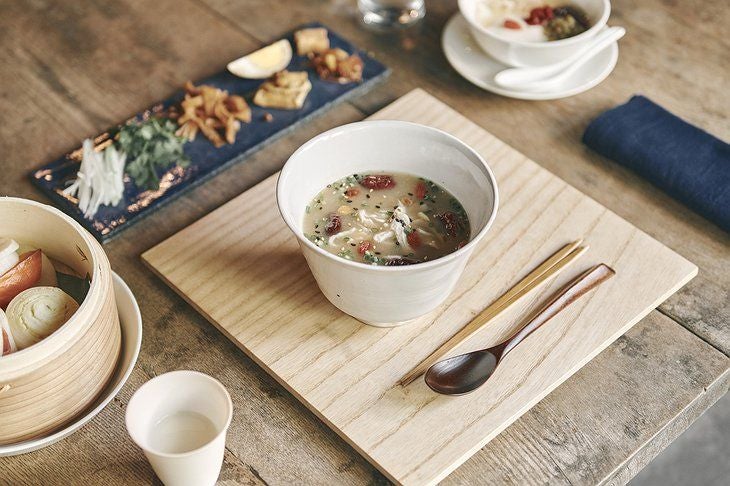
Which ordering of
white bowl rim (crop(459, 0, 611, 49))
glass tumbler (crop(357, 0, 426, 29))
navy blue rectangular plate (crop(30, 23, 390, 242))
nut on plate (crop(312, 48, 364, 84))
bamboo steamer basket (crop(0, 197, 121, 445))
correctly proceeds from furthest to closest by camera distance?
glass tumbler (crop(357, 0, 426, 29)), nut on plate (crop(312, 48, 364, 84)), white bowl rim (crop(459, 0, 611, 49)), navy blue rectangular plate (crop(30, 23, 390, 242)), bamboo steamer basket (crop(0, 197, 121, 445))

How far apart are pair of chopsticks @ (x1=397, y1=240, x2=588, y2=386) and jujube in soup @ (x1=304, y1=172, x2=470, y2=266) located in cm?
13

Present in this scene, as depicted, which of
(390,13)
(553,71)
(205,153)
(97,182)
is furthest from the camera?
(390,13)

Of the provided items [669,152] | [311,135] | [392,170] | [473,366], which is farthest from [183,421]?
[669,152]

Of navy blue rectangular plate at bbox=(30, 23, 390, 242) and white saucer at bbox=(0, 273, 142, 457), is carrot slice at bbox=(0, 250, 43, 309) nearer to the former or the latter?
white saucer at bbox=(0, 273, 142, 457)

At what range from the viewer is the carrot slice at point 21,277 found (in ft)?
3.88

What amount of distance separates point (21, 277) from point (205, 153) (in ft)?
1.75

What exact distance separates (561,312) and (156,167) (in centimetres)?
80

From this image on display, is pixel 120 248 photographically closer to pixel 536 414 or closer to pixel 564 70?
pixel 536 414

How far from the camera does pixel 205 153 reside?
1.65 m

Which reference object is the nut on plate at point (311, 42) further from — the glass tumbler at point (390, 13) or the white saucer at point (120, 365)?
the white saucer at point (120, 365)

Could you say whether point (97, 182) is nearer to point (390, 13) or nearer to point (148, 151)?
point (148, 151)

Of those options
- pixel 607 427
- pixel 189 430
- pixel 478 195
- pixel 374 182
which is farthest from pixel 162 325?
pixel 607 427

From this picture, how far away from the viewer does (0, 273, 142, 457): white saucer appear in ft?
3.83

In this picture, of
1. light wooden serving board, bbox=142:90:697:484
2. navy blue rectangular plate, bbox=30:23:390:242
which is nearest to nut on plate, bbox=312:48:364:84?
navy blue rectangular plate, bbox=30:23:390:242
